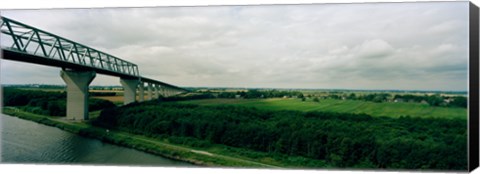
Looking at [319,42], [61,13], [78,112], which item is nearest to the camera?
[319,42]

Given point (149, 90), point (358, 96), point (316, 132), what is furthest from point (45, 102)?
point (358, 96)

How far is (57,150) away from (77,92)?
5.25ft

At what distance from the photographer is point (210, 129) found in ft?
33.1

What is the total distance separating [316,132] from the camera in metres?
9.36

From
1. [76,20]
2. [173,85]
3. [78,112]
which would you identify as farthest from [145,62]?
[78,112]

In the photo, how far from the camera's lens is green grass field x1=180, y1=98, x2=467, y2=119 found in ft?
28.5

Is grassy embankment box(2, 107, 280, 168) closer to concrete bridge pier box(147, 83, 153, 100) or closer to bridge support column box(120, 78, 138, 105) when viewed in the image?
bridge support column box(120, 78, 138, 105)

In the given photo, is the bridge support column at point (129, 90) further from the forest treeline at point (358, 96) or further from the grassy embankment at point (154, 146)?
the forest treeline at point (358, 96)

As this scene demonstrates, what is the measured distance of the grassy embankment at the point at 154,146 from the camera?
9.43 metres

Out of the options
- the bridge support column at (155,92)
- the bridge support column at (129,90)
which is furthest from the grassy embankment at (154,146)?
the bridge support column at (155,92)

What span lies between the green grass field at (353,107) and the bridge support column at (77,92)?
3.01 metres

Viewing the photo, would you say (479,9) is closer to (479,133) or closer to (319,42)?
(479,133)

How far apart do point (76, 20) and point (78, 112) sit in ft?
8.96

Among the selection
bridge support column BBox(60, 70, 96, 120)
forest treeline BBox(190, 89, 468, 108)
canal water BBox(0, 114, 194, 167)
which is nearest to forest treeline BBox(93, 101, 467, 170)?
forest treeline BBox(190, 89, 468, 108)
